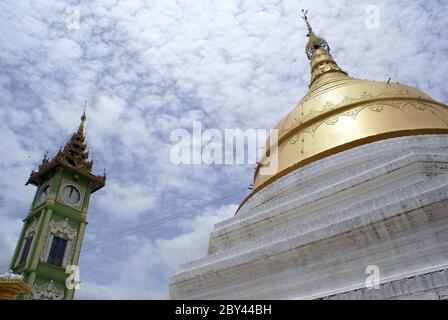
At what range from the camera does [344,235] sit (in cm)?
649

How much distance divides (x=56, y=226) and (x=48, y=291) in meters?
3.89

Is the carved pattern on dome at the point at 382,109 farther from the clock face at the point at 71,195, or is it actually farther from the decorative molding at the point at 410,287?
the clock face at the point at 71,195

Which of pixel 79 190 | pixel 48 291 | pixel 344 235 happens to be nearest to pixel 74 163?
pixel 79 190

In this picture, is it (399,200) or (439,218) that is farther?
(399,200)

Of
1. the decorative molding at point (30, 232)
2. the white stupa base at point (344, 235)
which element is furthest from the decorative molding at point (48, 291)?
the white stupa base at point (344, 235)

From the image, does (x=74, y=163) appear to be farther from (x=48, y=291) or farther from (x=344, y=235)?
(x=344, y=235)

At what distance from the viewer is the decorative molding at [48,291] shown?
18.1m

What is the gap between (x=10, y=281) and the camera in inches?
203

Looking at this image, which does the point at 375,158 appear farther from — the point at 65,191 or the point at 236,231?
the point at 65,191

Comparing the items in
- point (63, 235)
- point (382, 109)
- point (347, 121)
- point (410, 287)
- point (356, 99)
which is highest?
point (356, 99)

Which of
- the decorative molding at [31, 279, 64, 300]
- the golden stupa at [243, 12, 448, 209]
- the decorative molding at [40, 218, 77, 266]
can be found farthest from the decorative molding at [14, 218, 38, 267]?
the golden stupa at [243, 12, 448, 209]

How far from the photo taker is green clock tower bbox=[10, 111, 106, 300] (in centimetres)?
1912
